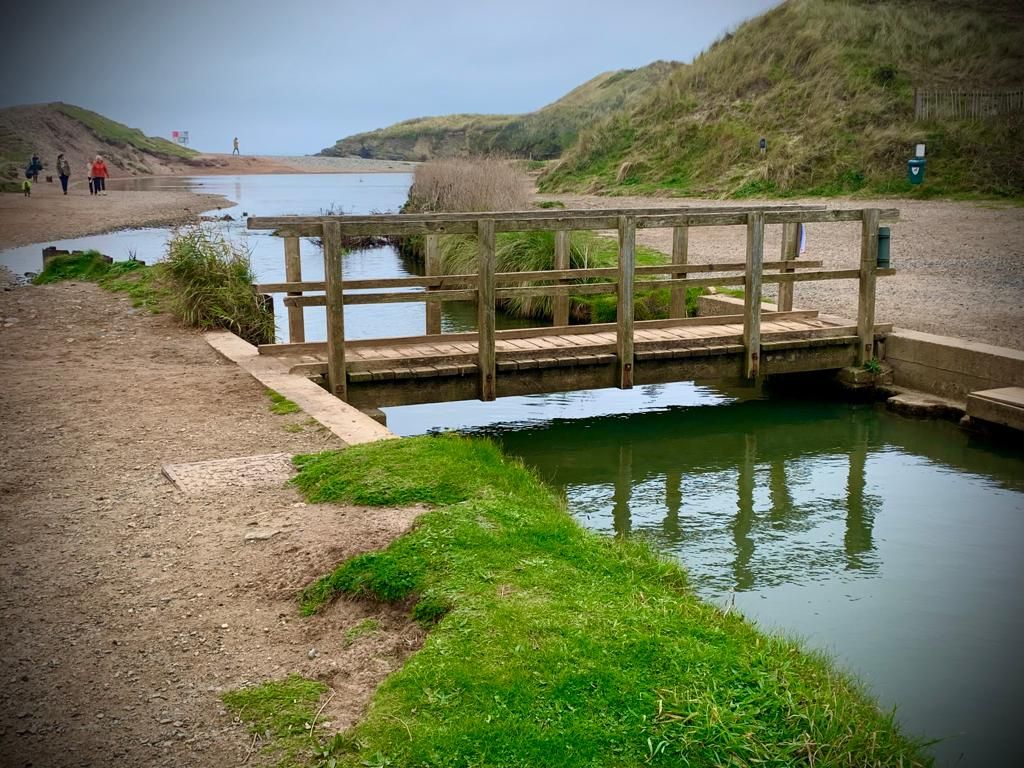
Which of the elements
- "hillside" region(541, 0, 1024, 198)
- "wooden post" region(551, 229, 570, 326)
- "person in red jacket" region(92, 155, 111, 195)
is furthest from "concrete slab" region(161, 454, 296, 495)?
"person in red jacket" region(92, 155, 111, 195)

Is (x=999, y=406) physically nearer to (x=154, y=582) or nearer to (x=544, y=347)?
(x=544, y=347)

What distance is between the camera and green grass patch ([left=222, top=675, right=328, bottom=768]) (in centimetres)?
362

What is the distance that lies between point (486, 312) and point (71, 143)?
75.7 metres

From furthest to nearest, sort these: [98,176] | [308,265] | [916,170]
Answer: [98,176] → [916,170] → [308,265]

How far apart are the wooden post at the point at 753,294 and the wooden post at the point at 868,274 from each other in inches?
50.5

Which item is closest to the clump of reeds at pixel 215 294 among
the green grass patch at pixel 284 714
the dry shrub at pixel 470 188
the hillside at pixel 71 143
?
the dry shrub at pixel 470 188

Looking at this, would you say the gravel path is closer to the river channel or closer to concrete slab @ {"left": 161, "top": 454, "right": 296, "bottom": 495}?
the river channel

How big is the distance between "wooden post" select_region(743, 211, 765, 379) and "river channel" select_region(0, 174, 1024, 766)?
2.71ft

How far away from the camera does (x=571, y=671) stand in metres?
4.00

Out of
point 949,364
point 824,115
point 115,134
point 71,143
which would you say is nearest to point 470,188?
point 949,364

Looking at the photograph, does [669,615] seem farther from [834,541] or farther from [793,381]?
[793,381]

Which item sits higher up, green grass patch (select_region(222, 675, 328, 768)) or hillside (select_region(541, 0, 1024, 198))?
hillside (select_region(541, 0, 1024, 198))

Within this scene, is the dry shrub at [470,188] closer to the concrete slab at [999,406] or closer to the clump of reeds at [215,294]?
the clump of reeds at [215,294]

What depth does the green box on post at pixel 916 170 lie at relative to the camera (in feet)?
90.4
